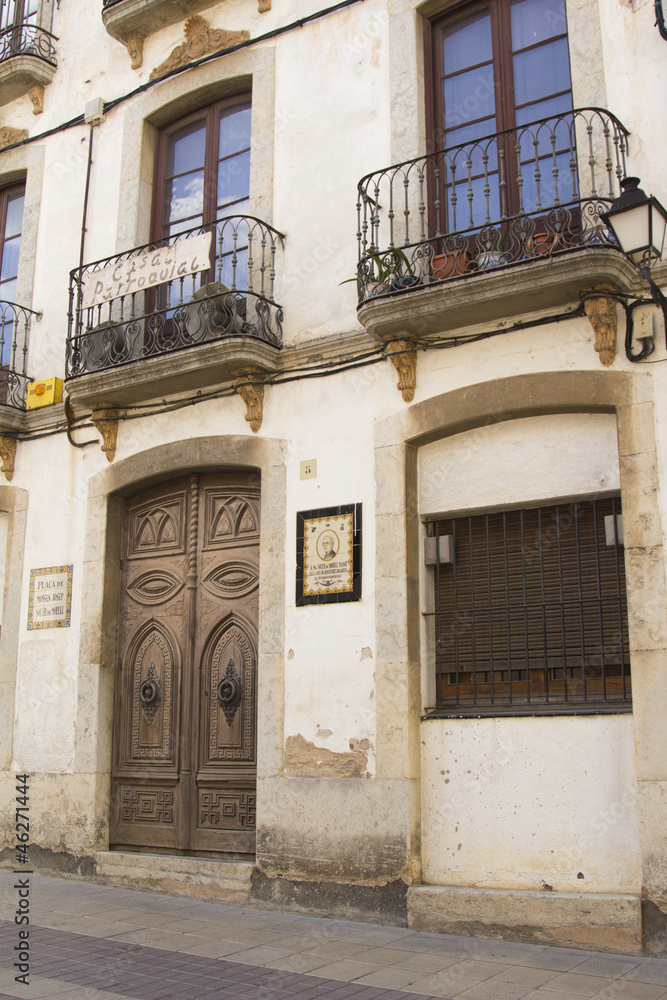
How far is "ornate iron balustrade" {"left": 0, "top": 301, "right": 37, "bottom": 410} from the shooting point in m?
9.05

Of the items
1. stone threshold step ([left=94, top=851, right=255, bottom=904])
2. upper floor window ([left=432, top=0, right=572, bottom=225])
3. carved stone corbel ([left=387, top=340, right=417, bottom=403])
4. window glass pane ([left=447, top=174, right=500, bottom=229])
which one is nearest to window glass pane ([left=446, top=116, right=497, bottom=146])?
upper floor window ([left=432, top=0, right=572, bottom=225])

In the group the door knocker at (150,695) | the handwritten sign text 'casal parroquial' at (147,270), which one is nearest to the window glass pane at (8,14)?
the handwritten sign text 'casal parroquial' at (147,270)

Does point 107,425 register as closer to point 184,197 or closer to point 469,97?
point 184,197

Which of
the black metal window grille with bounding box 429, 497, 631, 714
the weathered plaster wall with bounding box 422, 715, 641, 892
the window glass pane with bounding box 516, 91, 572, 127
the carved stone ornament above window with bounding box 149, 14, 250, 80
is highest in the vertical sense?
the carved stone ornament above window with bounding box 149, 14, 250, 80

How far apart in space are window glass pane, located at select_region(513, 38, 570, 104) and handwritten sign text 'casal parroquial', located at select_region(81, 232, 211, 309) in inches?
104

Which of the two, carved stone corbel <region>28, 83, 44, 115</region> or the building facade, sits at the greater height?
carved stone corbel <region>28, 83, 44, 115</region>

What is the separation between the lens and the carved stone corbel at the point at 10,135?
9.91 meters

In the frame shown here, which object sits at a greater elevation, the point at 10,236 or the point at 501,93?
the point at 10,236

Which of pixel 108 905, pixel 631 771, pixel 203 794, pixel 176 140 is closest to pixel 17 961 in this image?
pixel 108 905

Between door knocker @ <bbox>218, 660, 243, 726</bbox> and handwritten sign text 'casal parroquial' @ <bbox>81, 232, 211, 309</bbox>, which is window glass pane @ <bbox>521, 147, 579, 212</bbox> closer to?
handwritten sign text 'casal parroquial' @ <bbox>81, 232, 211, 309</bbox>

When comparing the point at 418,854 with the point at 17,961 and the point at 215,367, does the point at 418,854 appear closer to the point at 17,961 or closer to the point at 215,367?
the point at 17,961

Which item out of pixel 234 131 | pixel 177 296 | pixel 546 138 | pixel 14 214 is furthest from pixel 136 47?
pixel 546 138

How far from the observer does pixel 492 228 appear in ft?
21.9

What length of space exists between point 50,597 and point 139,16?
540 centimetres
